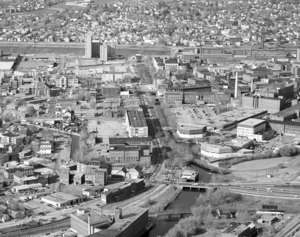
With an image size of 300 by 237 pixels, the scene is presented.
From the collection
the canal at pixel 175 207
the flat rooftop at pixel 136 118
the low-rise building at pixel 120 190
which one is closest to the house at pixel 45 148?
the flat rooftop at pixel 136 118

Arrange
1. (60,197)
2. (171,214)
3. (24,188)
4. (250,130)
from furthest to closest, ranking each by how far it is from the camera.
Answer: (250,130) < (24,188) < (60,197) < (171,214)

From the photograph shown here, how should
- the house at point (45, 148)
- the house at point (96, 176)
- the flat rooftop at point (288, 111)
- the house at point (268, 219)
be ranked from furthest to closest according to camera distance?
the flat rooftop at point (288, 111), the house at point (45, 148), the house at point (96, 176), the house at point (268, 219)

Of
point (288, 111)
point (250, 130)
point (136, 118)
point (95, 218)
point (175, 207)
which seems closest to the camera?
point (95, 218)

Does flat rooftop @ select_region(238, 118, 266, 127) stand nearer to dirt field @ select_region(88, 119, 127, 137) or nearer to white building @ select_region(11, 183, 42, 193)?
dirt field @ select_region(88, 119, 127, 137)

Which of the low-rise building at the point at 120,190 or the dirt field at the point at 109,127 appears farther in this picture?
the dirt field at the point at 109,127

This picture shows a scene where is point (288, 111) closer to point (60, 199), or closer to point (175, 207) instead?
point (175, 207)

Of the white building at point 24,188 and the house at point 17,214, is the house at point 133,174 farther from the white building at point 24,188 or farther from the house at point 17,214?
the house at point 17,214

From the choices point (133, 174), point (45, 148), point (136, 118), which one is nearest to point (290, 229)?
point (133, 174)
